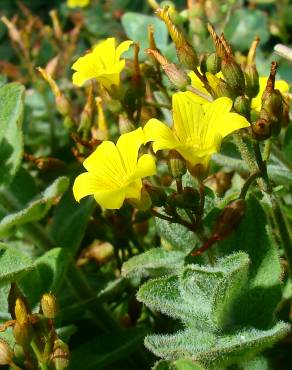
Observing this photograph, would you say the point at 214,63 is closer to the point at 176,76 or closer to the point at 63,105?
the point at 176,76

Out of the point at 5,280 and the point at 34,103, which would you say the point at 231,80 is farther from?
the point at 34,103

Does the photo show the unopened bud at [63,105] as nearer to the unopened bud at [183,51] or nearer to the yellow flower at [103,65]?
the yellow flower at [103,65]

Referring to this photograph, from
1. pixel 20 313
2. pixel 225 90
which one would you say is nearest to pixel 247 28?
pixel 225 90

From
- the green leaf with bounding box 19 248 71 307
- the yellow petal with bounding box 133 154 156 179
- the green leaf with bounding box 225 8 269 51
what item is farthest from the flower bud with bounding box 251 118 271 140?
the green leaf with bounding box 225 8 269 51

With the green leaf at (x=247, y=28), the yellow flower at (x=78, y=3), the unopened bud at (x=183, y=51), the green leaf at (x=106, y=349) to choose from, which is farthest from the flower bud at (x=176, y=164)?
the yellow flower at (x=78, y=3)

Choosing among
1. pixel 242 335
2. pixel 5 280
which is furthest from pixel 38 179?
pixel 242 335

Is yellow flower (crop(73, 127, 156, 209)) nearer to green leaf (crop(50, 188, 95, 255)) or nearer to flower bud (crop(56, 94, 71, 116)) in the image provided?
green leaf (crop(50, 188, 95, 255))
